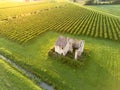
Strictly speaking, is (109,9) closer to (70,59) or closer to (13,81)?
(70,59)

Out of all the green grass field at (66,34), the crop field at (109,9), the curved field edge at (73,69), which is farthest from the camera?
the crop field at (109,9)

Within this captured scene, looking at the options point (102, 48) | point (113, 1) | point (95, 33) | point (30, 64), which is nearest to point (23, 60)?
point (30, 64)

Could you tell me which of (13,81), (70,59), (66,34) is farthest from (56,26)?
(13,81)

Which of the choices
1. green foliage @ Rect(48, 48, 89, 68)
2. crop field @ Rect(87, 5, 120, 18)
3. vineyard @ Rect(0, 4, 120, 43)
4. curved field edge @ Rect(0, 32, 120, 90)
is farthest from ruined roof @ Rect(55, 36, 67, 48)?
crop field @ Rect(87, 5, 120, 18)

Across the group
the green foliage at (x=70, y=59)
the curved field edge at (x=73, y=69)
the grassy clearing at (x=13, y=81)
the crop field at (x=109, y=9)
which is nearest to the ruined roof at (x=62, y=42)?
the green foliage at (x=70, y=59)

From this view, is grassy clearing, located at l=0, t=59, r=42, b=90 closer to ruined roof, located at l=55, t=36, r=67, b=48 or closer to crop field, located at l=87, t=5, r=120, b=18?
ruined roof, located at l=55, t=36, r=67, b=48

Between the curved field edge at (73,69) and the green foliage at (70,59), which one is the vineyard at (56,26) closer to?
the curved field edge at (73,69)

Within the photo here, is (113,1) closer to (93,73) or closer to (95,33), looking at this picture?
(95,33)
